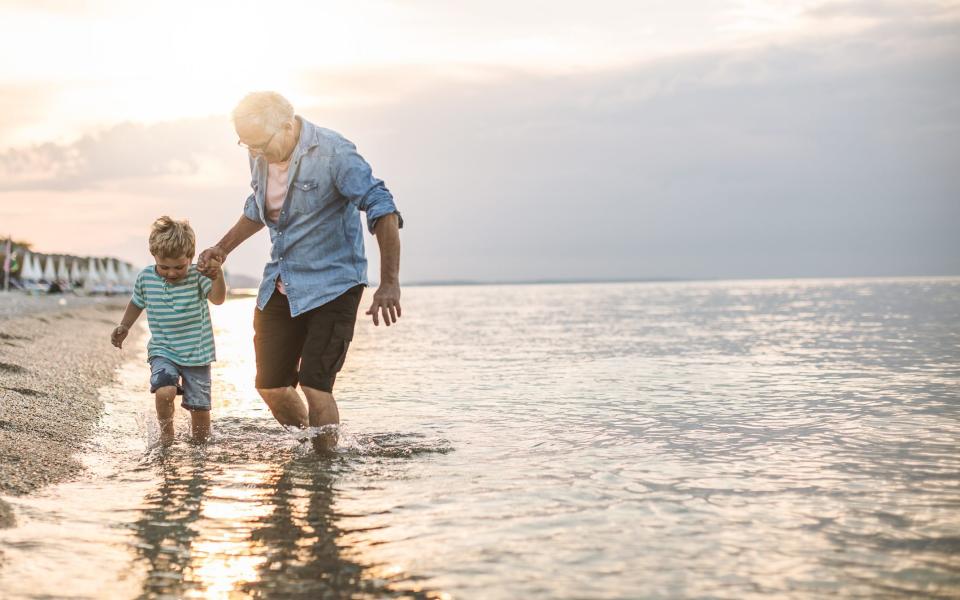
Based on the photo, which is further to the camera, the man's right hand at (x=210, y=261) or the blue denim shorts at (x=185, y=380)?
the blue denim shorts at (x=185, y=380)

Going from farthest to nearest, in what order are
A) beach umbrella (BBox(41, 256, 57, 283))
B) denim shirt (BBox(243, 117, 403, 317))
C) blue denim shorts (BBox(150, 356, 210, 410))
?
1. beach umbrella (BBox(41, 256, 57, 283))
2. blue denim shorts (BBox(150, 356, 210, 410))
3. denim shirt (BBox(243, 117, 403, 317))

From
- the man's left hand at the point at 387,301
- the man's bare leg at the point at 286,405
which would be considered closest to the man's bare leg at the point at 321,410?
the man's bare leg at the point at 286,405

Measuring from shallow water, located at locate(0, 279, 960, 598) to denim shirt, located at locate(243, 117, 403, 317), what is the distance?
3.69 ft

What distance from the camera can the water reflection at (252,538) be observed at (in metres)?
3.21

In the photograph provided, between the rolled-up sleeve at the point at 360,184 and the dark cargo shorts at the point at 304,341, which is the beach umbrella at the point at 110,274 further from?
the rolled-up sleeve at the point at 360,184

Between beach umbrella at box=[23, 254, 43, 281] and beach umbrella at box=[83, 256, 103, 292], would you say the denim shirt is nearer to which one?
beach umbrella at box=[23, 254, 43, 281]

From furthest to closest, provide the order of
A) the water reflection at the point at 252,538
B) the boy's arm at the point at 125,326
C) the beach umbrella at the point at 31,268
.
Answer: the beach umbrella at the point at 31,268
the boy's arm at the point at 125,326
the water reflection at the point at 252,538

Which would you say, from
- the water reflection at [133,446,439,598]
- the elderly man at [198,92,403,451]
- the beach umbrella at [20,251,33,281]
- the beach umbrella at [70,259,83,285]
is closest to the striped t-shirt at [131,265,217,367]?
the elderly man at [198,92,403,451]

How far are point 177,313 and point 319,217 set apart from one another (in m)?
1.31

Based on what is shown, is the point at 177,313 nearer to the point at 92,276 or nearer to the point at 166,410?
the point at 166,410

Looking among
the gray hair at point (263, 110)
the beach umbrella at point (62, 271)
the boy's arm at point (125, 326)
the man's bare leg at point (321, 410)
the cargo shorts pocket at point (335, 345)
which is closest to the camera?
the gray hair at point (263, 110)

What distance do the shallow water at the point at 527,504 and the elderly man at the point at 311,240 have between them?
719 millimetres

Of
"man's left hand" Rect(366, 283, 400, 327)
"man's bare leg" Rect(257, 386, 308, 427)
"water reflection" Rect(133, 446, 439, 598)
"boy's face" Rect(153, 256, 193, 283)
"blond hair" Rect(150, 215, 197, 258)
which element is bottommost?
"water reflection" Rect(133, 446, 439, 598)

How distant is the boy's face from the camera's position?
563 centimetres
